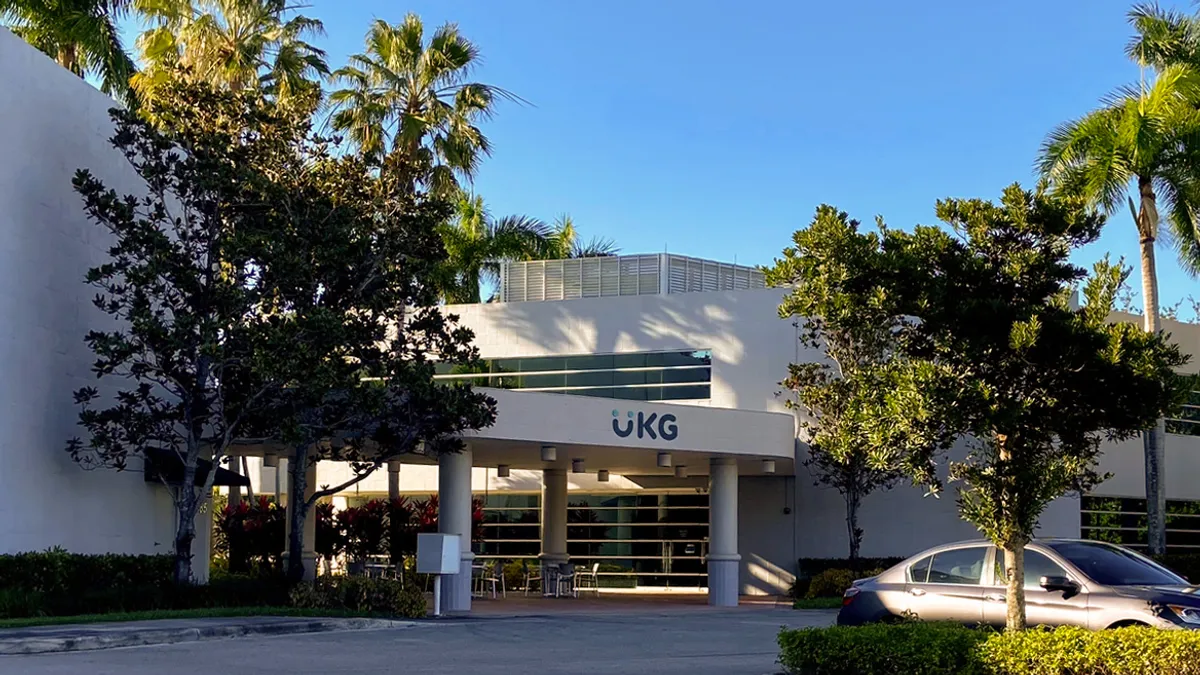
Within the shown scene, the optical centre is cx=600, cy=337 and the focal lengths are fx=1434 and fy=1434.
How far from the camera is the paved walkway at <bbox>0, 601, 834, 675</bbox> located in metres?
14.4

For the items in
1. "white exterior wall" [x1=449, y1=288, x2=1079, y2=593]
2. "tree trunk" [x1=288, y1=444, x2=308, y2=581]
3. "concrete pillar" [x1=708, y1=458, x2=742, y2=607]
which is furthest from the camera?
"white exterior wall" [x1=449, y1=288, x2=1079, y2=593]

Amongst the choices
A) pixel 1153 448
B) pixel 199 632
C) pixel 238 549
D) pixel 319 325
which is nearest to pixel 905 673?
pixel 199 632

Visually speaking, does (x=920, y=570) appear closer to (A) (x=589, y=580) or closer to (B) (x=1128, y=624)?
(B) (x=1128, y=624)

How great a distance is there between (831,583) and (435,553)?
400 inches

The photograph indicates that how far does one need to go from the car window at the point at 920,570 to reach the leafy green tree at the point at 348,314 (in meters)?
9.12

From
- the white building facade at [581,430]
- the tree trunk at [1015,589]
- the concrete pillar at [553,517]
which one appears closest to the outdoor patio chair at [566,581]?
the concrete pillar at [553,517]

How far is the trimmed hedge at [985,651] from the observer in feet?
38.6

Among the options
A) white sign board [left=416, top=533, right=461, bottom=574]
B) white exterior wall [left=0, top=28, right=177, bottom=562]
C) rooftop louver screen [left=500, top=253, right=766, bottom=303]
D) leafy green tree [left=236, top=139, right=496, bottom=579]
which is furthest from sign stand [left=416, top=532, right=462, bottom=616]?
rooftop louver screen [left=500, top=253, right=766, bottom=303]

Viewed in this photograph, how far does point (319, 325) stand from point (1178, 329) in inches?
889

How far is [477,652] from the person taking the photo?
55.0 ft

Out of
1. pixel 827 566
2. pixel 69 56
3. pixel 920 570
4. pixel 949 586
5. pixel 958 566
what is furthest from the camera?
pixel 827 566

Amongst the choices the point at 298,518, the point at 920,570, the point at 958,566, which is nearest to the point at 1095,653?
the point at 958,566

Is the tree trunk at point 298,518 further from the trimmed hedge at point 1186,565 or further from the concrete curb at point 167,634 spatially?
the trimmed hedge at point 1186,565

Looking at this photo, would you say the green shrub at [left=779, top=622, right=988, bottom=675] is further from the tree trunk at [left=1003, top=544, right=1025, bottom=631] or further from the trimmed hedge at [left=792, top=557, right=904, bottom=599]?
the trimmed hedge at [left=792, top=557, right=904, bottom=599]
